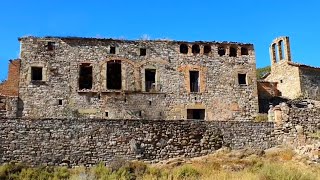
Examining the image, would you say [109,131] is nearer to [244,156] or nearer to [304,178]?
[244,156]

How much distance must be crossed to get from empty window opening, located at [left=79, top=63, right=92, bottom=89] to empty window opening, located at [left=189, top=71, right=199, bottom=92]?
650cm

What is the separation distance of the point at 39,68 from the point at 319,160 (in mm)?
17232

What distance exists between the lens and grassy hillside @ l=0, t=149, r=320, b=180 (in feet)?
64.8

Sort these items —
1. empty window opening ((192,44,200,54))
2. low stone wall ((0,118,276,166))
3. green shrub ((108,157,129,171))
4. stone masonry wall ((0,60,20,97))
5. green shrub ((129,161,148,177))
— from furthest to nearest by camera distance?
empty window opening ((192,44,200,54))
stone masonry wall ((0,60,20,97))
low stone wall ((0,118,276,166))
green shrub ((108,157,129,171))
green shrub ((129,161,148,177))

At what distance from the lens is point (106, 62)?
31516 millimetres

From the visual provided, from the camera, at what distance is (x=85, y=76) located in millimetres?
31609

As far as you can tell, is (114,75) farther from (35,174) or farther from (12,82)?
(35,174)

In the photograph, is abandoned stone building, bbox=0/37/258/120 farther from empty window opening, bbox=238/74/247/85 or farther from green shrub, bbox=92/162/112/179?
green shrub, bbox=92/162/112/179

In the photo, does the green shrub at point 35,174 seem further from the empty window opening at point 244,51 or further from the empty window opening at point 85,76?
the empty window opening at point 244,51

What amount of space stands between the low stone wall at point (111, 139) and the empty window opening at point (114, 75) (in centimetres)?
784

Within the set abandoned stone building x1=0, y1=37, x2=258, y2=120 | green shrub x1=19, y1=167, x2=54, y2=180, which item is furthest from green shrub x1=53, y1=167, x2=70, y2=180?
abandoned stone building x1=0, y1=37, x2=258, y2=120

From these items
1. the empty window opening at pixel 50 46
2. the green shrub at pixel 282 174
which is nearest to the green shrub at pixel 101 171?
the green shrub at pixel 282 174

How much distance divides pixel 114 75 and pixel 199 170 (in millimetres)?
12314

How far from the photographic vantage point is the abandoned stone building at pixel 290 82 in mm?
34594
